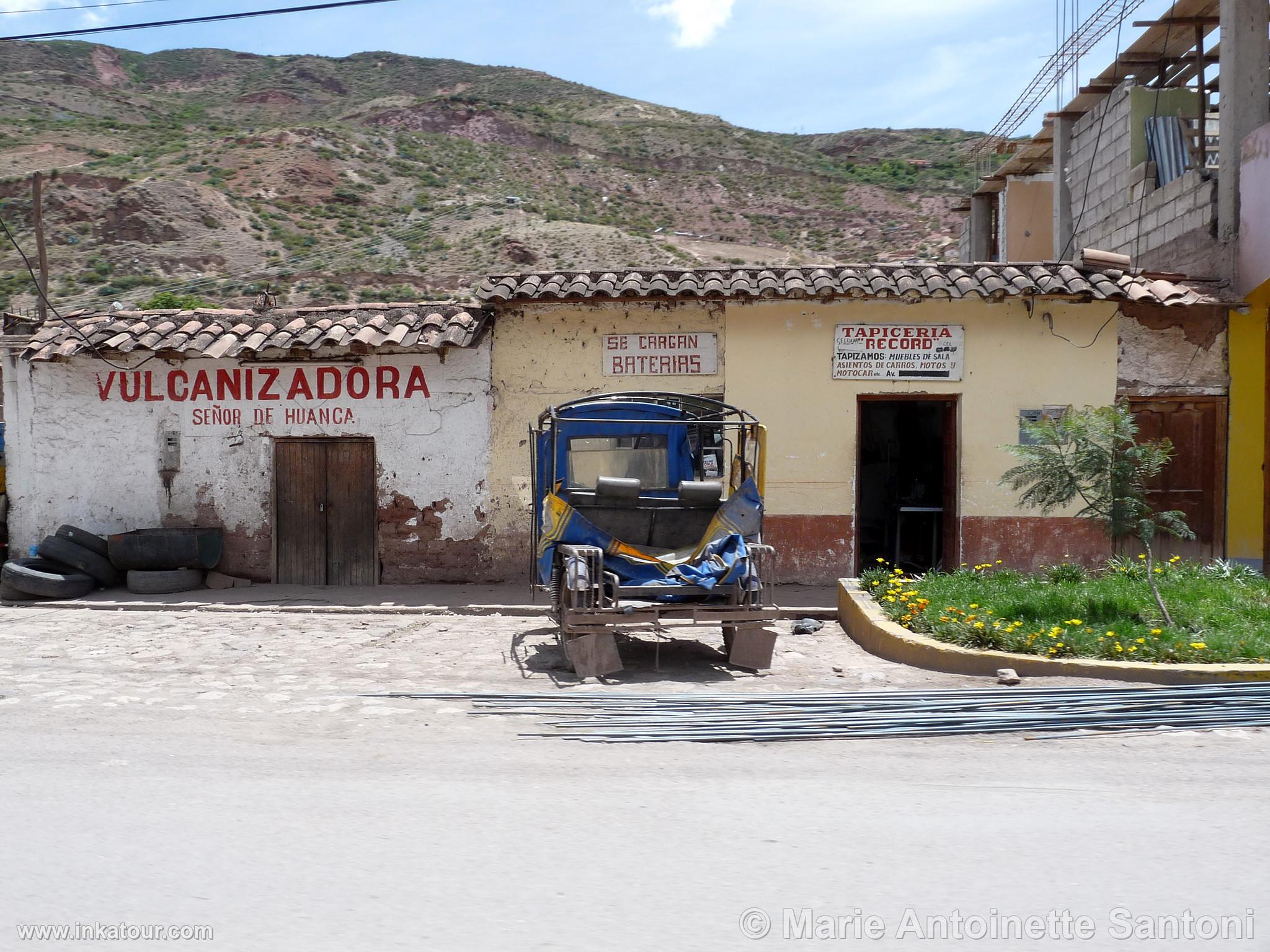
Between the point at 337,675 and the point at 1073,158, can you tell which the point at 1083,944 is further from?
the point at 1073,158

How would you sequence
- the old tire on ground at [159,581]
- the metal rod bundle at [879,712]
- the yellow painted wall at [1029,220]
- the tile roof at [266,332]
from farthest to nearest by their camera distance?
the yellow painted wall at [1029,220] → the tile roof at [266,332] → the old tire on ground at [159,581] → the metal rod bundle at [879,712]

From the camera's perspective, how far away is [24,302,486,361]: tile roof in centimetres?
1280

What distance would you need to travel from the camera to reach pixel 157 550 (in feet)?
41.8

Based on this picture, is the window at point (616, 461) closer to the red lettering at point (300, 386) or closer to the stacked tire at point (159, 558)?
the red lettering at point (300, 386)

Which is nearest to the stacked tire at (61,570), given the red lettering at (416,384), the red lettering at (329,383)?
the red lettering at (329,383)

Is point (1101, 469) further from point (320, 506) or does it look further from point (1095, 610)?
point (320, 506)

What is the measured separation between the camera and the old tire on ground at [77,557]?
41.0 ft

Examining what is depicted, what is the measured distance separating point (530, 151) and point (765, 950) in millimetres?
60144

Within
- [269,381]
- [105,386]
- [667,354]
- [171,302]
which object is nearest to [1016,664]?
[667,354]

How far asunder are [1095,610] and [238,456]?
34.8ft

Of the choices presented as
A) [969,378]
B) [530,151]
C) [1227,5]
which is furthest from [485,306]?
[530,151]

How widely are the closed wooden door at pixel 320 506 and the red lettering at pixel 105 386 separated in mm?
2439

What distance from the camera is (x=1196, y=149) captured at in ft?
51.5

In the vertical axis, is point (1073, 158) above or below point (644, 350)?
above
